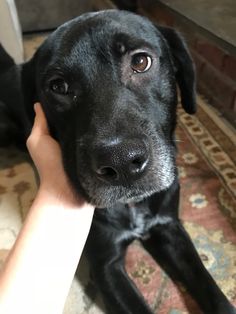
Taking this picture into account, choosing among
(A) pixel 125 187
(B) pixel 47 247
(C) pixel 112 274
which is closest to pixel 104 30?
(A) pixel 125 187

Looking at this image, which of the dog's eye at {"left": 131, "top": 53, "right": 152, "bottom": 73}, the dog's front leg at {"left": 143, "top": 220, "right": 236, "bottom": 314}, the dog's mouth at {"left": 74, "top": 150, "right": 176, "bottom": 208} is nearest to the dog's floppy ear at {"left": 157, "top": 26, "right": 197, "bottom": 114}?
the dog's eye at {"left": 131, "top": 53, "right": 152, "bottom": 73}

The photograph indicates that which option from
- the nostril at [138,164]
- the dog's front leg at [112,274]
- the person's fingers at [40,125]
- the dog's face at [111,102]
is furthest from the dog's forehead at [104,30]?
the dog's front leg at [112,274]

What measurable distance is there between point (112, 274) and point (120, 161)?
1.73 ft

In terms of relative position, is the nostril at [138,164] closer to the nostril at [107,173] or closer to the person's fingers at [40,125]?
the nostril at [107,173]

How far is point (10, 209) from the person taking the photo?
1.66 meters

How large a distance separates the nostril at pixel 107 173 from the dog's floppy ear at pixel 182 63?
492mm

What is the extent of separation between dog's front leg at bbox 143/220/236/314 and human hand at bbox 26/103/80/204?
1.43 ft

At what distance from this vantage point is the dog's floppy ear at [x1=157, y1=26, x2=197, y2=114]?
1.17m

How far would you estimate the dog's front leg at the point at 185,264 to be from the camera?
1.15 meters

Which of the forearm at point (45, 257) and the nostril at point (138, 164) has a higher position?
the nostril at point (138, 164)

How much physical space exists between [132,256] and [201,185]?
471mm

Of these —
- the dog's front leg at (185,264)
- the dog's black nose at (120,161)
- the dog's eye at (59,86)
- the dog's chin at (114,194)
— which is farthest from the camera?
the dog's front leg at (185,264)

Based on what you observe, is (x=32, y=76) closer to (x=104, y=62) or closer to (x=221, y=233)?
(x=104, y=62)

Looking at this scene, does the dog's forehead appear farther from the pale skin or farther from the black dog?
the pale skin
